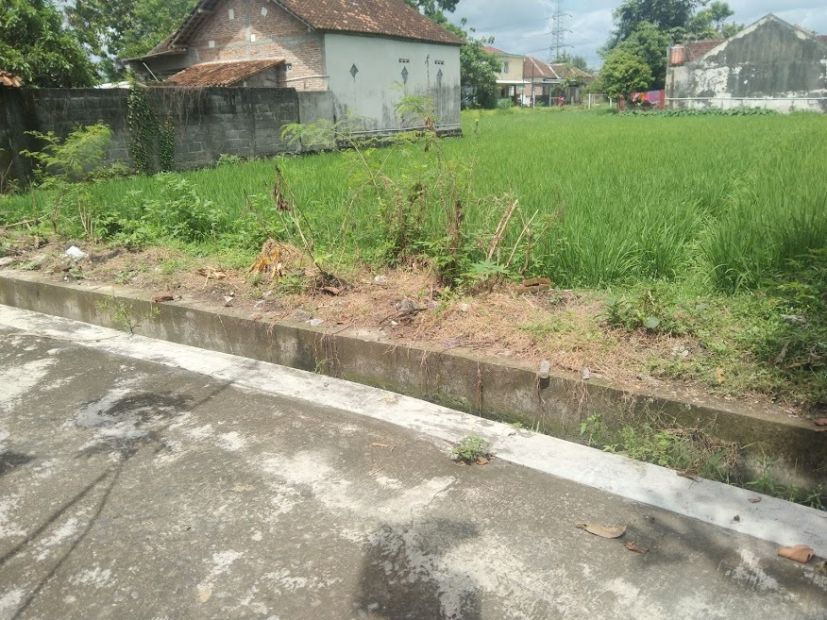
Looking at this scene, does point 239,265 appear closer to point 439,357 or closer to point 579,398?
point 439,357

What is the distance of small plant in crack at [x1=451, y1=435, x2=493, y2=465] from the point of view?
2.54 m

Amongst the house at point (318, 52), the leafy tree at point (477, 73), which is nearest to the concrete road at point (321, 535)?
the house at point (318, 52)

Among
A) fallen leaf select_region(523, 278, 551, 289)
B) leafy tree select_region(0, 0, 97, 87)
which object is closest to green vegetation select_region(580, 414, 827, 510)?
fallen leaf select_region(523, 278, 551, 289)

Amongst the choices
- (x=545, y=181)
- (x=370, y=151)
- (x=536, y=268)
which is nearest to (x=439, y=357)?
(x=536, y=268)

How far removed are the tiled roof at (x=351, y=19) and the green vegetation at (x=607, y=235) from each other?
1247cm

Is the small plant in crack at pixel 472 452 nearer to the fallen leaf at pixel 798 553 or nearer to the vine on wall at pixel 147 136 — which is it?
the fallen leaf at pixel 798 553

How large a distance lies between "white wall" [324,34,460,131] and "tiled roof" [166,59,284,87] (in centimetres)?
175

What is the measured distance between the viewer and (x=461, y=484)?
2.39 metres

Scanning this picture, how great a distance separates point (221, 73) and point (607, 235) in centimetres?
1685

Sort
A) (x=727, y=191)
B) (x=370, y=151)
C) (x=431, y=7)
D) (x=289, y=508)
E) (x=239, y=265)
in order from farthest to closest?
(x=431, y=7) < (x=727, y=191) < (x=239, y=265) < (x=370, y=151) < (x=289, y=508)

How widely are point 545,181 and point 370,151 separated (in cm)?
319

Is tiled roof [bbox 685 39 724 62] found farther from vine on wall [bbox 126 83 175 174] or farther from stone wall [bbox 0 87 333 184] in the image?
vine on wall [bbox 126 83 175 174]

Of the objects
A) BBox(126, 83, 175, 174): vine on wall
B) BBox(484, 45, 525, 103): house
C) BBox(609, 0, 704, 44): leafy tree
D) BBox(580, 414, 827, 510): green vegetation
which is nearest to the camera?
BBox(580, 414, 827, 510): green vegetation

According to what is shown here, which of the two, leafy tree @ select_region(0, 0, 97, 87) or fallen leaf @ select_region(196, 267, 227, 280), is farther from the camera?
leafy tree @ select_region(0, 0, 97, 87)
